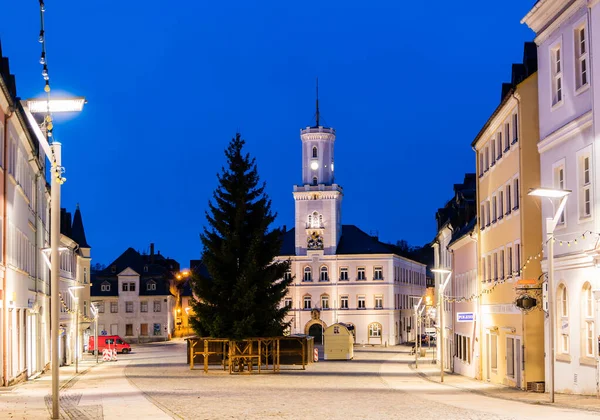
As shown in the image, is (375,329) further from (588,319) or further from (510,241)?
(588,319)

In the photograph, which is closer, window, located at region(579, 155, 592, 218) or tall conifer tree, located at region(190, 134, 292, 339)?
window, located at region(579, 155, 592, 218)

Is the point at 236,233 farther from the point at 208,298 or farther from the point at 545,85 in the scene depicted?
the point at 545,85

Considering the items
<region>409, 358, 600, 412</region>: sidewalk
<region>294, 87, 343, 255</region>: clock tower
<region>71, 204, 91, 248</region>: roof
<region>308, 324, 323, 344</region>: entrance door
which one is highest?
<region>294, 87, 343, 255</region>: clock tower

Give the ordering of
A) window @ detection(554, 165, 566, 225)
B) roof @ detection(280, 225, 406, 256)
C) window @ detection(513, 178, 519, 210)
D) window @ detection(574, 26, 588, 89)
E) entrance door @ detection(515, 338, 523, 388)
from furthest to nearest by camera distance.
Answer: roof @ detection(280, 225, 406, 256) → window @ detection(513, 178, 519, 210) → entrance door @ detection(515, 338, 523, 388) → window @ detection(554, 165, 566, 225) → window @ detection(574, 26, 588, 89)

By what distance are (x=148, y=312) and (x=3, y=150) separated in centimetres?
8932

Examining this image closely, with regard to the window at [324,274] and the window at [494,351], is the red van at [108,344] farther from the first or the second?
the window at [494,351]

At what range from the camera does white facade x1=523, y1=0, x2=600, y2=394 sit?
1030 inches

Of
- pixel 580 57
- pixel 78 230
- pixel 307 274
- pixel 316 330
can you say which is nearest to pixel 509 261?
pixel 580 57

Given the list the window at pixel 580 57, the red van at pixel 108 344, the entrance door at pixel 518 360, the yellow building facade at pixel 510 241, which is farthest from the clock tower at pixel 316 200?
the window at pixel 580 57

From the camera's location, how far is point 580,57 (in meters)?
27.2

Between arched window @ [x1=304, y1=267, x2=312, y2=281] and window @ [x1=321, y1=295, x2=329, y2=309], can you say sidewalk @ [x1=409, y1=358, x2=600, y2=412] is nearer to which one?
window @ [x1=321, y1=295, x2=329, y2=309]

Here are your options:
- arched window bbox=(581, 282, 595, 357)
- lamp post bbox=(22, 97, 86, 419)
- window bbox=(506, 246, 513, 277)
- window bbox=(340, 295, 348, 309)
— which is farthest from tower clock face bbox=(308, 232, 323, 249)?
lamp post bbox=(22, 97, 86, 419)

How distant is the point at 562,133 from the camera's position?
28391 mm

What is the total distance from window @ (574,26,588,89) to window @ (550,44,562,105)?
5.77ft
